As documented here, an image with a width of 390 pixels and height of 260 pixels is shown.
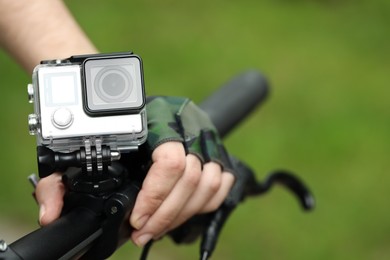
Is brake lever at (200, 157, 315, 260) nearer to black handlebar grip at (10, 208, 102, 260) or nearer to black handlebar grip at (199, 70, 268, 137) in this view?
black handlebar grip at (199, 70, 268, 137)

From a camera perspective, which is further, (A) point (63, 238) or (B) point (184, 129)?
(B) point (184, 129)

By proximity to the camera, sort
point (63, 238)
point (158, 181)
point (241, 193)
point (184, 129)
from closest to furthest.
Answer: point (63, 238), point (158, 181), point (184, 129), point (241, 193)

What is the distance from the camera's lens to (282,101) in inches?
184

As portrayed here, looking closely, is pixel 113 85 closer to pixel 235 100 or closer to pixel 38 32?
pixel 38 32

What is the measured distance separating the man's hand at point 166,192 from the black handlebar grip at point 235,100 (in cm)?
28

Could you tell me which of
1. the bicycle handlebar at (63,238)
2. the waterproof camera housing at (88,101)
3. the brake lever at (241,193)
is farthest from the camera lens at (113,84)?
the brake lever at (241,193)

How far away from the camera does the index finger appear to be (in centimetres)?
127

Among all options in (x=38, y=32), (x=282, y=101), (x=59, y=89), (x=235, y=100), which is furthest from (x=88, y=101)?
(x=282, y=101)

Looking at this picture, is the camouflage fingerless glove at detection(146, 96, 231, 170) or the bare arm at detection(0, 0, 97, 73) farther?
the bare arm at detection(0, 0, 97, 73)

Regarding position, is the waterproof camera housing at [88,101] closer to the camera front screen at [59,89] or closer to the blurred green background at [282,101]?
the camera front screen at [59,89]

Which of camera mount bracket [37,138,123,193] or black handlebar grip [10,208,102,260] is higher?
camera mount bracket [37,138,123,193]

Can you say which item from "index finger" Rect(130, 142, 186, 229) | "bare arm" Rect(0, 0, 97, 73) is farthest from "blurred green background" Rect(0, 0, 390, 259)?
"index finger" Rect(130, 142, 186, 229)

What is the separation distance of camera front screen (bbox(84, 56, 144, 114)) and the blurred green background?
254 cm

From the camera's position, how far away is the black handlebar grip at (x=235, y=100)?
169cm
